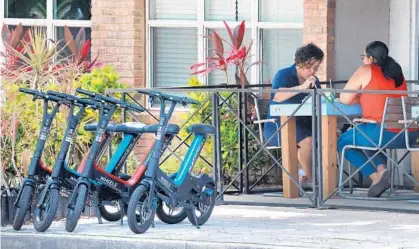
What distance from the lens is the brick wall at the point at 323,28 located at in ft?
46.2

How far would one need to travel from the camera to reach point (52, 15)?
15.5 m

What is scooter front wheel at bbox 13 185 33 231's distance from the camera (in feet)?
32.9

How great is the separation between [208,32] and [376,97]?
3733mm

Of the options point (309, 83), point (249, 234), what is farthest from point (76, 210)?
point (309, 83)

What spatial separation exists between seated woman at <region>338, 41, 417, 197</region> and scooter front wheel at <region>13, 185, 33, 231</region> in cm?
331

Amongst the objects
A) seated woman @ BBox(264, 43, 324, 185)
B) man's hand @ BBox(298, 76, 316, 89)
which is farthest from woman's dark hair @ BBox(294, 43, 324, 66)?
man's hand @ BBox(298, 76, 316, 89)

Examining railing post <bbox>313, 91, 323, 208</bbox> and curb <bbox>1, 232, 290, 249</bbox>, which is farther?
railing post <bbox>313, 91, 323, 208</bbox>

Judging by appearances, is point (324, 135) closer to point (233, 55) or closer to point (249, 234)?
point (249, 234)

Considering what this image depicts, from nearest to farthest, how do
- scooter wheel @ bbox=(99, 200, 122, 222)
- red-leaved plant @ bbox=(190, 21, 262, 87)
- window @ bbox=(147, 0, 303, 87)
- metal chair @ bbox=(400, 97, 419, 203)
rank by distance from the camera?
scooter wheel @ bbox=(99, 200, 122, 222) < metal chair @ bbox=(400, 97, 419, 203) < red-leaved plant @ bbox=(190, 21, 262, 87) < window @ bbox=(147, 0, 303, 87)

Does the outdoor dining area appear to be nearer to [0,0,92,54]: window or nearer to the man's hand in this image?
the man's hand

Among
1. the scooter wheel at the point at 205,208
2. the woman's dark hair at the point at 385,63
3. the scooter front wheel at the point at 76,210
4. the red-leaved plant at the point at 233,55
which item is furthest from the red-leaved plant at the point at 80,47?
the scooter front wheel at the point at 76,210

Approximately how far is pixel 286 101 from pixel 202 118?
1660 millimetres

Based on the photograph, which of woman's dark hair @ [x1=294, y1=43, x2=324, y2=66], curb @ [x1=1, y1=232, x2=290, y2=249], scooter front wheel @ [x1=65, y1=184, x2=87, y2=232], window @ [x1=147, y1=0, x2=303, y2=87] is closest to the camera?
curb @ [x1=1, y1=232, x2=290, y2=249]

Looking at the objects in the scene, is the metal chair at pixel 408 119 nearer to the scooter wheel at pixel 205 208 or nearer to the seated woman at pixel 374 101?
the seated woman at pixel 374 101
